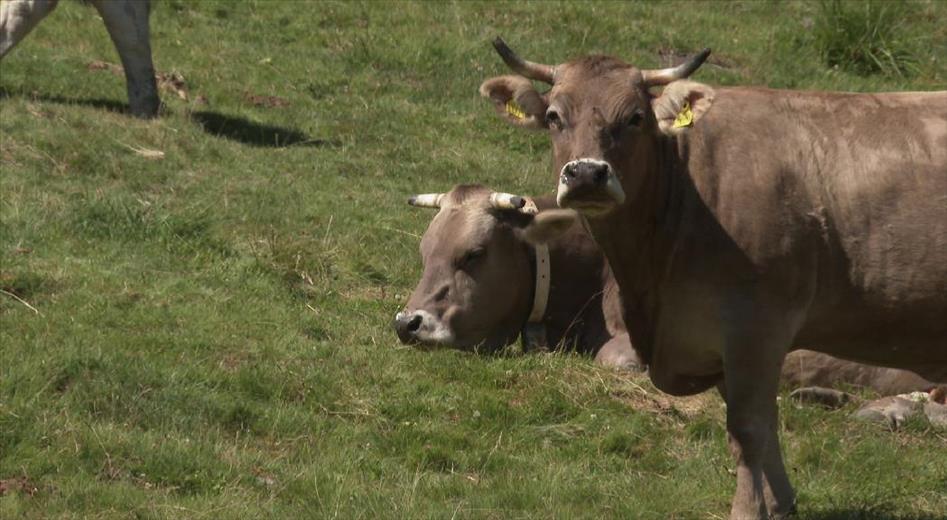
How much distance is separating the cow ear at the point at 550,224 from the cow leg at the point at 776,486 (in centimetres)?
303

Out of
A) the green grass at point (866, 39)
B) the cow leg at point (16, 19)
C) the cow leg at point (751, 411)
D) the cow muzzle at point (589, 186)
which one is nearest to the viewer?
the cow muzzle at point (589, 186)

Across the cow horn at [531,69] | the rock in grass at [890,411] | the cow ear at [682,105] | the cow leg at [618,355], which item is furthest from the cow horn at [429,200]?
the cow ear at [682,105]

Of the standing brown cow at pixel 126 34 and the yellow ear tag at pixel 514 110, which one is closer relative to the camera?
the yellow ear tag at pixel 514 110

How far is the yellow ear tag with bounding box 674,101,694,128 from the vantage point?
8555 millimetres

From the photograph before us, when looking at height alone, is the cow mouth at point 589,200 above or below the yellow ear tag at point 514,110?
below

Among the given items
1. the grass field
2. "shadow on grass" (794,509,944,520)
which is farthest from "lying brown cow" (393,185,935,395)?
"shadow on grass" (794,509,944,520)

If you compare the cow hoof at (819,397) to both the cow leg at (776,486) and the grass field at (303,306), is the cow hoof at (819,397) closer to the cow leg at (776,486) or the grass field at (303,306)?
the grass field at (303,306)

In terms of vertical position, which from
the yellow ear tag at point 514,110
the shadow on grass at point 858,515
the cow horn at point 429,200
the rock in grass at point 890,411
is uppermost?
the yellow ear tag at point 514,110

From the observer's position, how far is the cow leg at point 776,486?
9039mm

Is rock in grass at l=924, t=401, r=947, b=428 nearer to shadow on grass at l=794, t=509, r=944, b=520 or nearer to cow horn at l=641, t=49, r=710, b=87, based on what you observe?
shadow on grass at l=794, t=509, r=944, b=520

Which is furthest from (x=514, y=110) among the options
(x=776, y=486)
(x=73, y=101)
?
(x=73, y=101)

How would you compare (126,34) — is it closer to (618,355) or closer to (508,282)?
(508,282)

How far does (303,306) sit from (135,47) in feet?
19.5

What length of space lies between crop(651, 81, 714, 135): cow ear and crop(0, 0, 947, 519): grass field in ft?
6.55
